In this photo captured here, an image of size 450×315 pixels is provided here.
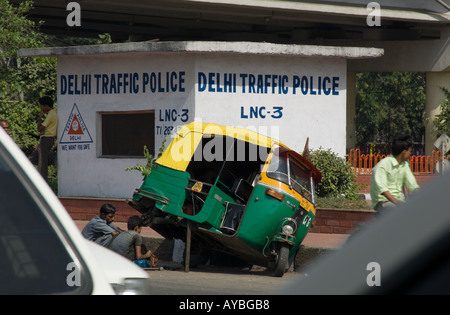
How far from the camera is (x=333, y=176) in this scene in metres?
15.5

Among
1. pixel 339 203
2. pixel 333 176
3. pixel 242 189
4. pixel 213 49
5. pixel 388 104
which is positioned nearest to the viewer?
pixel 242 189

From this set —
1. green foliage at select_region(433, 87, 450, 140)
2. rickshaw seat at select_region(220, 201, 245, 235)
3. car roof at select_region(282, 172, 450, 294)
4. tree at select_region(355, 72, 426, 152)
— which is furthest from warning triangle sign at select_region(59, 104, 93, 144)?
tree at select_region(355, 72, 426, 152)

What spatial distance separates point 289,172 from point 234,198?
879 millimetres

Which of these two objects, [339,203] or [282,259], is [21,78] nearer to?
[339,203]

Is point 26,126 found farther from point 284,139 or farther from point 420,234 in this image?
point 420,234

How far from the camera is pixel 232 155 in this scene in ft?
→ 36.2

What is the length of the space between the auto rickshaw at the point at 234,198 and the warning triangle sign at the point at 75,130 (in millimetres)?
5740

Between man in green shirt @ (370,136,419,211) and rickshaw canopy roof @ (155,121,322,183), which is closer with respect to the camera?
man in green shirt @ (370,136,419,211)

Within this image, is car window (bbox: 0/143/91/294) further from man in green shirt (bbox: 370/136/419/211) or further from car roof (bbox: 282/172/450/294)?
man in green shirt (bbox: 370/136/419/211)

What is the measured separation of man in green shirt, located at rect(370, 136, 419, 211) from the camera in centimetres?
884

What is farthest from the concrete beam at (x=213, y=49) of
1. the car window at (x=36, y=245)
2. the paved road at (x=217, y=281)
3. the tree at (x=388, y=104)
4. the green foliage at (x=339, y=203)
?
the tree at (x=388, y=104)

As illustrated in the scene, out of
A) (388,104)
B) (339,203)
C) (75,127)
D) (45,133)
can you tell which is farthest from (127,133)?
(388,104)

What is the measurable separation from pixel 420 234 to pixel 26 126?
17478 mm
